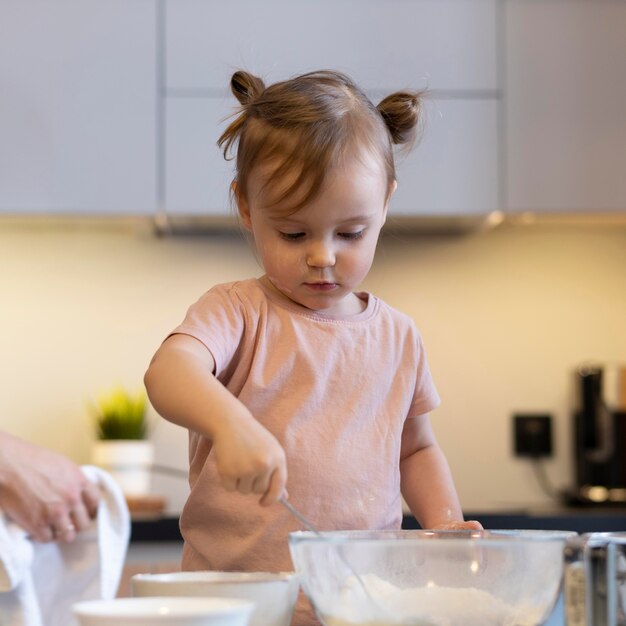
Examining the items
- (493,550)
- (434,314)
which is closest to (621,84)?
(434,314)

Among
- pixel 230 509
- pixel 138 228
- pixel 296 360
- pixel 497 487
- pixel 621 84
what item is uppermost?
pixel 621 84

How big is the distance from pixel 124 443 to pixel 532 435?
0.95m

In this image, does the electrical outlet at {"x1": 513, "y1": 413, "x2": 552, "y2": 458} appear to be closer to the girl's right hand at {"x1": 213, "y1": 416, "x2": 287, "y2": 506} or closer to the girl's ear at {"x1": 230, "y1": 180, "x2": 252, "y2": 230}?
the girl's ear at {"x1": 230, "y1": 180, "x2": 252, "y2": 230}

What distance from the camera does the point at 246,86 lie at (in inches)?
45.8

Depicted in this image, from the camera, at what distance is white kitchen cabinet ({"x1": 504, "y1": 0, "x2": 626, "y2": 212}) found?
255 cm

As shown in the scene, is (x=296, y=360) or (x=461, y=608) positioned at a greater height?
(x=296, y=360)

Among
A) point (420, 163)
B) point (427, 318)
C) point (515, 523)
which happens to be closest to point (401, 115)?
point (515, 523)

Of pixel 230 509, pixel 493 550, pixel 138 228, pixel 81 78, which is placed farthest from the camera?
pixel 138 228

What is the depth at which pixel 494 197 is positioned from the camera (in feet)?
8.34

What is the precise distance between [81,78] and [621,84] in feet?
3.85

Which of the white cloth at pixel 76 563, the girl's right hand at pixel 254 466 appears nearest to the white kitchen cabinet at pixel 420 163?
the white cloth at pixel 76 563

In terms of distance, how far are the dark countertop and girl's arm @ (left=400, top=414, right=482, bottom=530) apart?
1.00m

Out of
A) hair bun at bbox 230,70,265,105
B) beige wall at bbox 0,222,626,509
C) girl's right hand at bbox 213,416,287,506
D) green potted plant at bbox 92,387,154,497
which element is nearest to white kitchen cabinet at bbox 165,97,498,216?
beige wall at bbox 0,222,626,509

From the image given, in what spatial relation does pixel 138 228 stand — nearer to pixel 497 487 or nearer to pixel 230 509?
pixel 497 487
